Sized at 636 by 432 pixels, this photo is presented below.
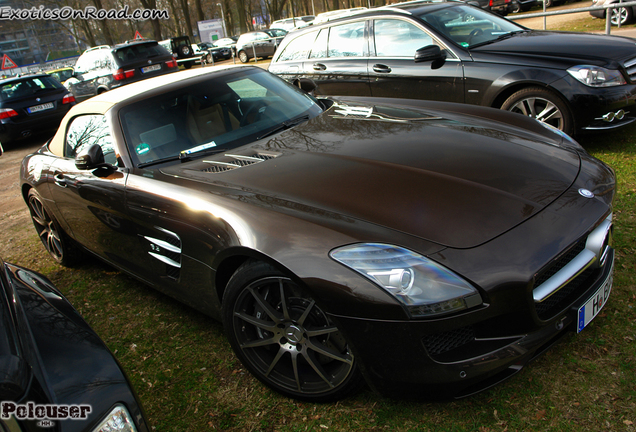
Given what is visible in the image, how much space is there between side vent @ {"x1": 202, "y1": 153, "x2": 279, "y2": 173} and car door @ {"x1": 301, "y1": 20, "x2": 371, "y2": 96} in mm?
3305

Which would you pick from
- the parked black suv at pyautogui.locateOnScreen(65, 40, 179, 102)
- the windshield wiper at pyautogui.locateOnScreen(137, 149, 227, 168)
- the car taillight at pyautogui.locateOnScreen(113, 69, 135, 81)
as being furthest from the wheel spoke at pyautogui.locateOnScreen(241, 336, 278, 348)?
the car taillight at pyautogui.locateOnScreen(113, 69, 135, 81)

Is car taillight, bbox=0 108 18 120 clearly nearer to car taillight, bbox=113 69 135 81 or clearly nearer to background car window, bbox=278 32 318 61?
car taillight, bbox=113 69 135 81

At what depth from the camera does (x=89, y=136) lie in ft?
11.7

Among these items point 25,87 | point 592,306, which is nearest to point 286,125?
point 592,306

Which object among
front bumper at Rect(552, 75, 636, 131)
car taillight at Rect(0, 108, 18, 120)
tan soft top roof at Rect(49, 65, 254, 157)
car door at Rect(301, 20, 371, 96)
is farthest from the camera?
car taillight at Rect(0, 108, 18, 120)

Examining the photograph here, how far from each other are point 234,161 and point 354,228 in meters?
1.11

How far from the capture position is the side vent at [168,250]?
267cm

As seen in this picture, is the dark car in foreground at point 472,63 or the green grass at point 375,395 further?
the dark car in foreground at point 472,63

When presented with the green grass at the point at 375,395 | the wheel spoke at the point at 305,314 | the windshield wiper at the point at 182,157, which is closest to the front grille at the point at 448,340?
the green grass at the point at 375,395

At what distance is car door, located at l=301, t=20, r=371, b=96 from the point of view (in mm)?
5887

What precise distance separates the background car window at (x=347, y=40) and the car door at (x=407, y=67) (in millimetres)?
179

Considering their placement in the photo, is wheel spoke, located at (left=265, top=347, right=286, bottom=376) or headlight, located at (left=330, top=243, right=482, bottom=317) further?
wheel spoke, located at (left=265, top=347, right=286, bottom=376)

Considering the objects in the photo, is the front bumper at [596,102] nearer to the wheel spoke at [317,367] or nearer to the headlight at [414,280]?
the headlight at [414,280]

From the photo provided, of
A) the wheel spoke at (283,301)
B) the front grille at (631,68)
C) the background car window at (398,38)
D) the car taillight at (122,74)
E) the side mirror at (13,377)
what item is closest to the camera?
the side mirror at (13,377)
